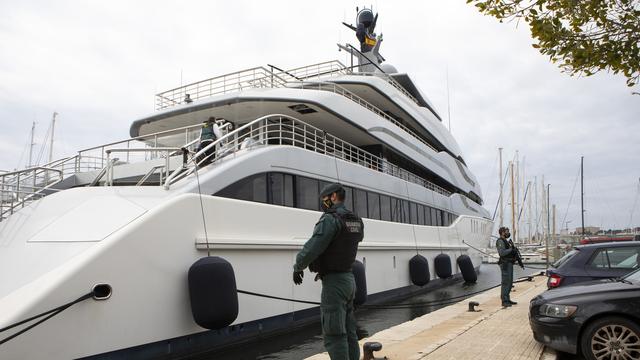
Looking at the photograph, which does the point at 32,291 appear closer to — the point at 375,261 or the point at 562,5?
the point at 562,5

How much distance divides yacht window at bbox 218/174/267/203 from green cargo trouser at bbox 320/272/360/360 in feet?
13.0

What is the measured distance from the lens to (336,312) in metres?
4.27

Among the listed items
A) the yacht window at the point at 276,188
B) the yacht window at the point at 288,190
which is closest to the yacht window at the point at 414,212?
the yacht window at the point at 288,190

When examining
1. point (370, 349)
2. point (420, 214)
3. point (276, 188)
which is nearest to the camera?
point (370, 349)

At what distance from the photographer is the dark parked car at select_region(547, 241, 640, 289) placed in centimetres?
766

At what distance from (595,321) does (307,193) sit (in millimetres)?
5898

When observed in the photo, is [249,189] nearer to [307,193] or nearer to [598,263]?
[307,193]

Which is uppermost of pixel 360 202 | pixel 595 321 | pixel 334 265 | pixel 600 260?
pixel 360 202

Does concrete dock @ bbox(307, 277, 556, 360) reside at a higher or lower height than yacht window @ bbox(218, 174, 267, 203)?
lower

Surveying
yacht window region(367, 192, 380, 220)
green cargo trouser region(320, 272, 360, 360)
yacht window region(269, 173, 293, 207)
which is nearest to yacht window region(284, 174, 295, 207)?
yacht window region(269, 173, 293, 207)

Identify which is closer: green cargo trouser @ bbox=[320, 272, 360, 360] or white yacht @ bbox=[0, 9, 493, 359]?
green cargo trouser @ bbox=[320, 272, 360, 360]

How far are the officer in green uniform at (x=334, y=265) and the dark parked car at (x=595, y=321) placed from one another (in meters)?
2.58

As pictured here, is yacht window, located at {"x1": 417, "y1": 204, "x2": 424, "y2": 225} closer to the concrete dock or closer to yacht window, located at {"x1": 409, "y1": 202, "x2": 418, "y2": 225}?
yacht window, located at {"x1": 409, "y1": 202, "x2": 418, "y2": 225}

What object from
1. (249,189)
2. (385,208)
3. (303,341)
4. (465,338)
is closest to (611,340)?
(465,338)
